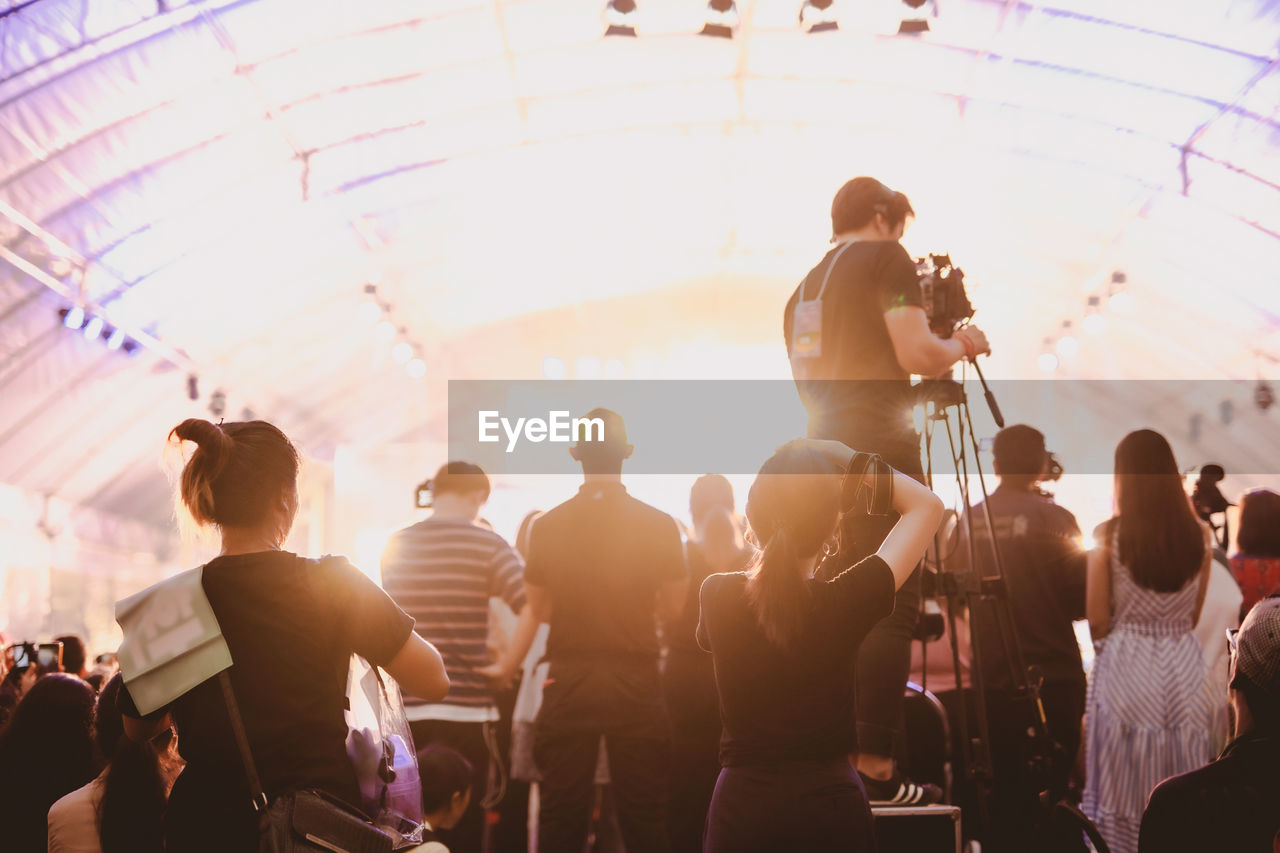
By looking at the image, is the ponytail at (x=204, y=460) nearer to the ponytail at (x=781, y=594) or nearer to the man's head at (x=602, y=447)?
the ponytail at (x=781, y=594)

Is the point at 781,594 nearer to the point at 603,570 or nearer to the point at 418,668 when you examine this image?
the point at 418,668

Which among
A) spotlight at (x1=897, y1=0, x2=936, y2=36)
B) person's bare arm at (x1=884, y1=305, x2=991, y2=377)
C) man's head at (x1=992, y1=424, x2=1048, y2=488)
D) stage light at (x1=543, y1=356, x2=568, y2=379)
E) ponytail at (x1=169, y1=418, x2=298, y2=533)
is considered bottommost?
ponytail at (x1=169, y1=418, x2=298, y2=533)

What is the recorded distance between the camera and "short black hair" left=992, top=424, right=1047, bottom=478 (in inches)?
149

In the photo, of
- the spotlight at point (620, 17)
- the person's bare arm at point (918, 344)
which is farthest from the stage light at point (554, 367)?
the person's bare arm at point (918, 344)

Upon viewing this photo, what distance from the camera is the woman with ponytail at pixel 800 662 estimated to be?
2016 millimetres

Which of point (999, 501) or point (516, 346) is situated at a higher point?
point (516, 346)

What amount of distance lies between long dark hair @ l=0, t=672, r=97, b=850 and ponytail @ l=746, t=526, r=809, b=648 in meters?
1.70

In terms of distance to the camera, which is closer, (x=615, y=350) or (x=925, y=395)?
(x=925, y=395)

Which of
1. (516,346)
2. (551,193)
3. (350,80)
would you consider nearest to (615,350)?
(516,346)

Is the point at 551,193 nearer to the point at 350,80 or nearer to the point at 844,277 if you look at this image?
the point at 350,80

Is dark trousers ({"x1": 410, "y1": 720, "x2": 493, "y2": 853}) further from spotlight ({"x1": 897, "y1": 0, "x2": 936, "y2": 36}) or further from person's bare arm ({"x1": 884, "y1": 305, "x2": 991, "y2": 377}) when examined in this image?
spotlight ({"x1": 897, "y1": 0, "x2": 936, "y2": 36})

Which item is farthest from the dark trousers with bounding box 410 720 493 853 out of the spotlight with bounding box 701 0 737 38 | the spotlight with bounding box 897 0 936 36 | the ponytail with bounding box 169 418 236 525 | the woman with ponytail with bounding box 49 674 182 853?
the spotlight with bounding box 897 0 936 36

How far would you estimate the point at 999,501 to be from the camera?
3.76m

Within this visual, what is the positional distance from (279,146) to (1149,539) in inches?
387
